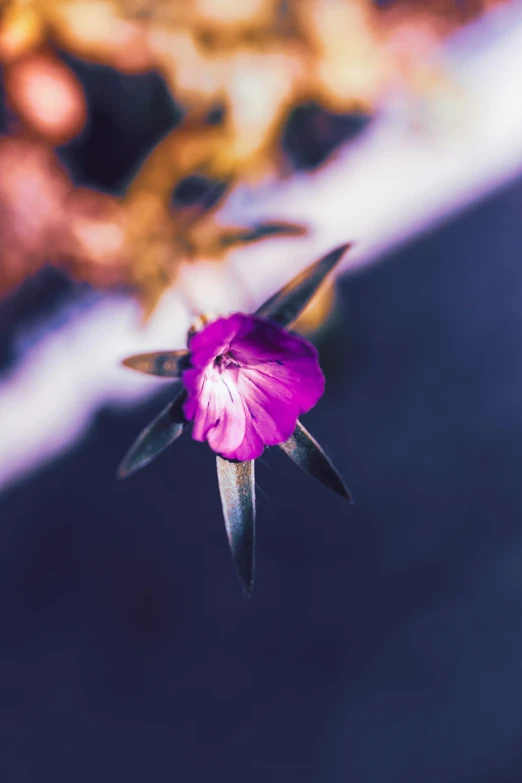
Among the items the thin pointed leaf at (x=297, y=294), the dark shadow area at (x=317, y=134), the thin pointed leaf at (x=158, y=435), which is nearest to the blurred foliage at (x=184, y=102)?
the dark shadow area at (x=317, y=134)

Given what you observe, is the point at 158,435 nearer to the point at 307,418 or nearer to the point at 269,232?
the point at 269,232

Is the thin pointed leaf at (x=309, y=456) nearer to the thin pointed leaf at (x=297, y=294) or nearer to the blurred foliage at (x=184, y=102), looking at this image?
the thin pointed leaf at (x=297, y=294)

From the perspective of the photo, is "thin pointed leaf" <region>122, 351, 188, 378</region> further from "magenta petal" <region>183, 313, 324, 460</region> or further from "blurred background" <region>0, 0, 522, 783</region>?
"blurred background" <region>0, 0, 522, 783</region>

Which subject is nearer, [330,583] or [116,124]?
[116,124]

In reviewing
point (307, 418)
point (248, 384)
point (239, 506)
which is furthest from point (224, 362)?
point (307, 418)

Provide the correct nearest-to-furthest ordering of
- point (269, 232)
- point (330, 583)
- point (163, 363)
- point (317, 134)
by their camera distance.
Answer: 1. point (163, 363)
2. point (269, 232)
3. point (317, 134)
4. point (330, 583)

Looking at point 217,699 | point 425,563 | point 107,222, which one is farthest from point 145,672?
point 107,222

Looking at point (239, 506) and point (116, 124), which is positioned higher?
point (116, 124)

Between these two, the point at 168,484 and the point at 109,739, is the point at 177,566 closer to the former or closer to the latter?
the point at 168,484
